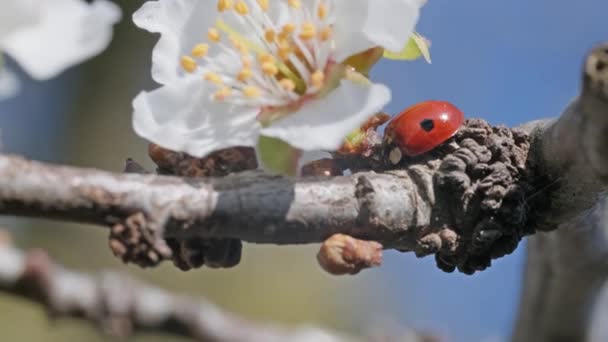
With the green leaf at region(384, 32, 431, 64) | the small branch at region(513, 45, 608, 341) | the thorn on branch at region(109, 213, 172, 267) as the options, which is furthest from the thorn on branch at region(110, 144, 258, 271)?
the small branch at region(513, 45, 608, 341)

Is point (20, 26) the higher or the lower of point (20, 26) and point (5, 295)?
the higher

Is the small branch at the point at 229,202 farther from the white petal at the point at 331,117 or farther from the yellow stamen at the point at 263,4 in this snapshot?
the yellow stamen at the point at 263,4

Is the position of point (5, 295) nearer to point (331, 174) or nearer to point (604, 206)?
point (331, 174)

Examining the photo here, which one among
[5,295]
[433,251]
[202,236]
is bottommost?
[5,295]

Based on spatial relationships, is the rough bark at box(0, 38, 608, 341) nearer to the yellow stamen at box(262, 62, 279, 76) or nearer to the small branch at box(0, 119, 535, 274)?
the small branch at box(0, 119, 535, 274)

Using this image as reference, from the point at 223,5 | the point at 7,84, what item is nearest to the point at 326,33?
the point at 223,5

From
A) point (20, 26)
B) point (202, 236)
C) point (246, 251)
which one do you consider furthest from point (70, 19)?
point (246, 251)
